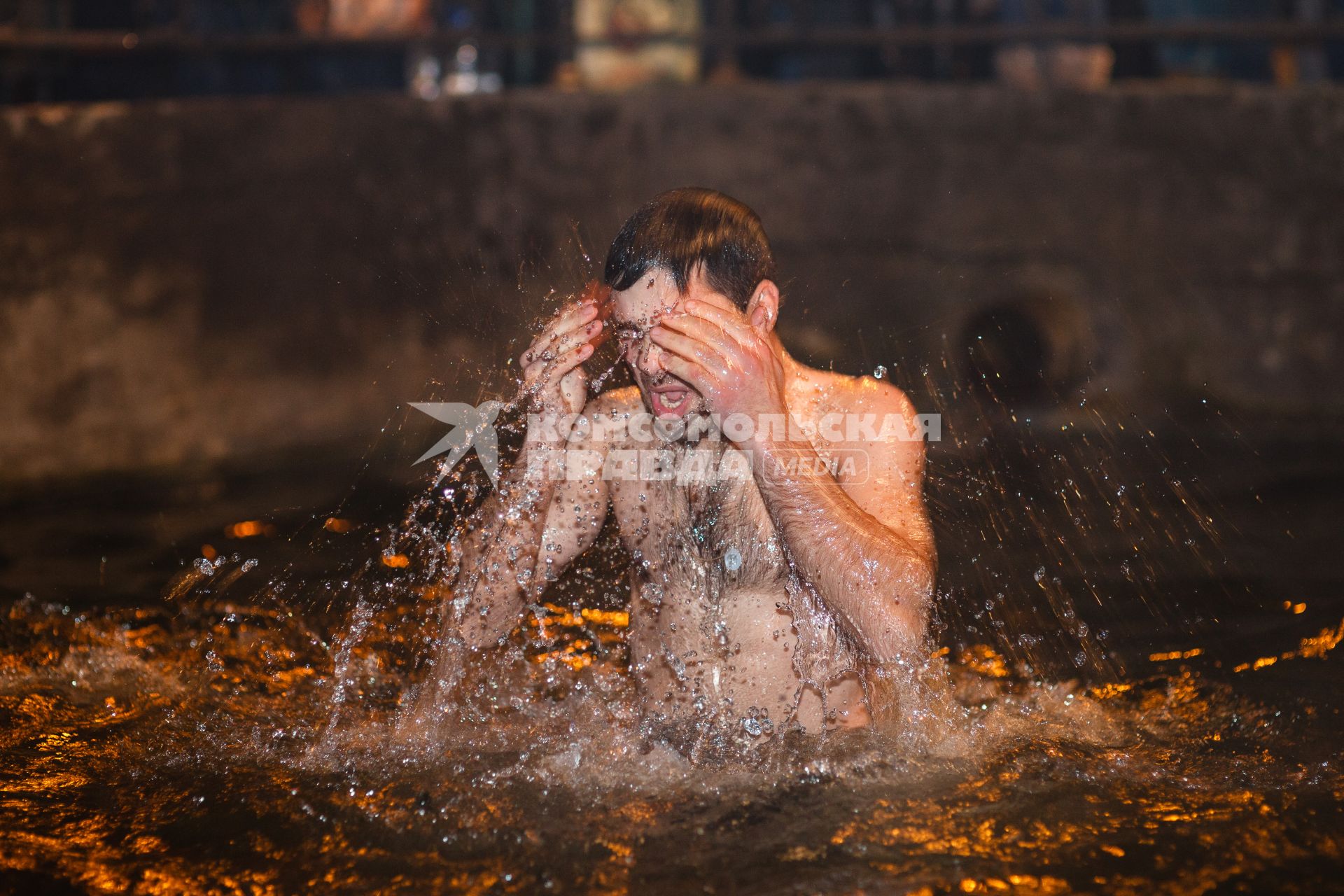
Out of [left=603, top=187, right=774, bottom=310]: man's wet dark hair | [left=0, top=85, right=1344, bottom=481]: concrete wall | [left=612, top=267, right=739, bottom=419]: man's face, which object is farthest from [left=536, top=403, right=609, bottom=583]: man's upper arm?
[left=0, top=85, right=1344, bottom=481]: concrete wall

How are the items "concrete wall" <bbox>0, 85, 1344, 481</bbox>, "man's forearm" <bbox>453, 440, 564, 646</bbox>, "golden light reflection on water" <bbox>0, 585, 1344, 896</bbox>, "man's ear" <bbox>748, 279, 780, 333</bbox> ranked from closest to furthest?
1. "golden light reflection on water" <bbox>0, 585, 1344, 896</bbox>
2. "man's ear" <bbox>748, 279, 780, 333</bbox>
3. "man's forearm" <bbox>453, 440, 564, 646</bbox>
4. "concrete wall" <bbox>0, 85, 1344, 481</bbox>

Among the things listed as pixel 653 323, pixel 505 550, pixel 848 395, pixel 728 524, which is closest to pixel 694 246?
pixel 653 323

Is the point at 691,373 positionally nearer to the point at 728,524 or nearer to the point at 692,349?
the point at 692,349

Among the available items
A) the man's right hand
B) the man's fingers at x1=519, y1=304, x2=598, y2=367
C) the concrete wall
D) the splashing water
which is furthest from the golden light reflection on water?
the concrete wall

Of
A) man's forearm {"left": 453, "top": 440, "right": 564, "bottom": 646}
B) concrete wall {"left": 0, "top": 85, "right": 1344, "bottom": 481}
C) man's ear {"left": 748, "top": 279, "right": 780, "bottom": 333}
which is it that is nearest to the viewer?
man's ear {"left": 748, "top": 279, "right": 780, "bottom": 333}

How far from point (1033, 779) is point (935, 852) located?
1.44 ft

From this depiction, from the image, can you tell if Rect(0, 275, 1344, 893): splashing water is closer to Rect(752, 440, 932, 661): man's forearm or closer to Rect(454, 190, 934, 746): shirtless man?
Rect(454, 190, 934, 746): shirtless man

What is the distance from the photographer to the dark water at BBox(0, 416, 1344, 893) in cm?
224

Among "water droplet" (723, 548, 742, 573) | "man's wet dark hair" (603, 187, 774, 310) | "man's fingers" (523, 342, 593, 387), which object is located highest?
"man's wet dark hair" (603, 187, 774, 310)

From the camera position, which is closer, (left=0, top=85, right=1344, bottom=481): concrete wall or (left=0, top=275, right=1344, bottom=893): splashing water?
(left=0, top=275, right=1344, bottom=893): splashing water

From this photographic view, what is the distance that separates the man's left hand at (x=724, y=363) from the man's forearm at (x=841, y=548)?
4.1 inches

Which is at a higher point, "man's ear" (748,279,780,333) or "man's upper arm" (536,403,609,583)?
"man's ear" (748,279,780,333)

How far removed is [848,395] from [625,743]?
973mm

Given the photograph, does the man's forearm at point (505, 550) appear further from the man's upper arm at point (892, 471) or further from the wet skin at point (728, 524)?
the man's upper arm at point (892, 471)
